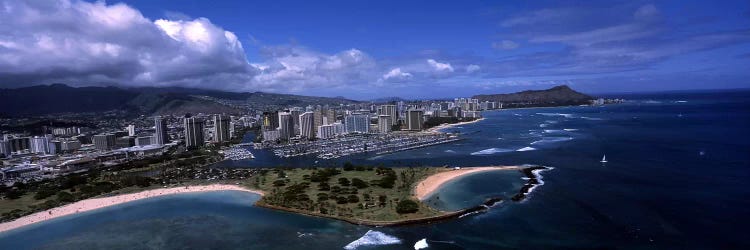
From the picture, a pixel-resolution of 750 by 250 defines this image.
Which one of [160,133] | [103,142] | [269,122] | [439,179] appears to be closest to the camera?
[439,179]

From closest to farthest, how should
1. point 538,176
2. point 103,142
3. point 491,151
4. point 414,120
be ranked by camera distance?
1. point 538,176
2. point 491,151
3. point 103,142
4. point 414,120

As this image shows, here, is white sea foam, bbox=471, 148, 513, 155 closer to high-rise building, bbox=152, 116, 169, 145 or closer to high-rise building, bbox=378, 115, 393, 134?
high-rise building, bbox=378, 115, 393, 134

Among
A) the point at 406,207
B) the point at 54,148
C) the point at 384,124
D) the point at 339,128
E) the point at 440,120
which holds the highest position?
the point at 384,124

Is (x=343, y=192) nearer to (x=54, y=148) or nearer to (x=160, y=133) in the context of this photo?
(x=160, y=133)

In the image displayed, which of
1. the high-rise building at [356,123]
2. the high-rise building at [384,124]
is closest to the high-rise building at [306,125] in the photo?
the high-rise building at [356,123]

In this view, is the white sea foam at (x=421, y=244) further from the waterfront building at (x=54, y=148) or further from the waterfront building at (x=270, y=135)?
the waterfront building at (x=54, y=148)

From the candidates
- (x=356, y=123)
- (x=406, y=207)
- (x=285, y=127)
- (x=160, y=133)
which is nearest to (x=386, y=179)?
(x=406, y=207)

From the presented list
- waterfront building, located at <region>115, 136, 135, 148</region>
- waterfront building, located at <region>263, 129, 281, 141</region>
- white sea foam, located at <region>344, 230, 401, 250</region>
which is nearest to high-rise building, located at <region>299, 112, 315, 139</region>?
waterfront building, located at <region>263, 129, 281, 141</region>
